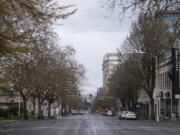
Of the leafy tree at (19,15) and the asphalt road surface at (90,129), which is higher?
the leafy tree at (19,15)

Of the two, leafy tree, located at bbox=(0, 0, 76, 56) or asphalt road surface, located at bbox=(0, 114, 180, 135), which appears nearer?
leafy tree, located at bbox=(0, 0, 76, 56)

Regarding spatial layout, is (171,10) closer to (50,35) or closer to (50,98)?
(50,35)

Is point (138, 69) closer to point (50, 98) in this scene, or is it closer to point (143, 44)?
point (143, 44)

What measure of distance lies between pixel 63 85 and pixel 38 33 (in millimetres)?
62695

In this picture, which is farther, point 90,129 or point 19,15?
point 90,129

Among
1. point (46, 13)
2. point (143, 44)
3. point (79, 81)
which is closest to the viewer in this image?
point (46, 13)

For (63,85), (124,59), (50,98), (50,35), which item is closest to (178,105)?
(124,59)

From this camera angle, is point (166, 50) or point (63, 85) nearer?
point (166, 50)

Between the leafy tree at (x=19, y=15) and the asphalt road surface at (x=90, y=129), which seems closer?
the leafy tree at (x=19, y=15)

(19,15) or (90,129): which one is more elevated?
(19,15)

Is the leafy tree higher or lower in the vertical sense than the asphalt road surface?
higher

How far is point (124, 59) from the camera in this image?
260 feet

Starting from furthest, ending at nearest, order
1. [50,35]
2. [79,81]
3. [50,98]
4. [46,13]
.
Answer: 1. [79,81]
2. [50,98]
3. [50,35]
4. [46,13]

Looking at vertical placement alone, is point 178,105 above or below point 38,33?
below
